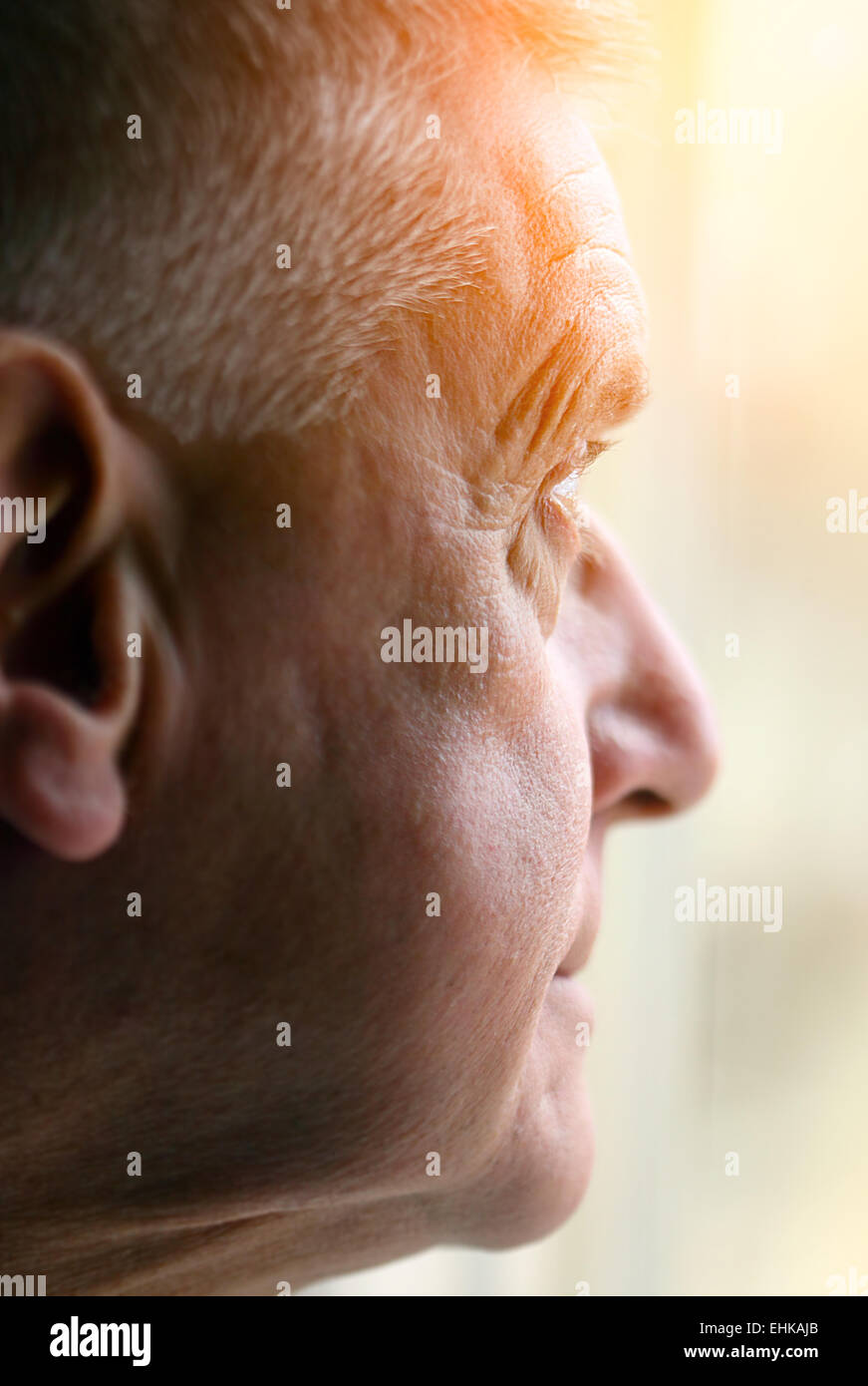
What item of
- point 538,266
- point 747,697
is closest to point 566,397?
point 538,266

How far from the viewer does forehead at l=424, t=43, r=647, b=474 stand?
1.30 ft

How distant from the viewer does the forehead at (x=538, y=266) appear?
40cm

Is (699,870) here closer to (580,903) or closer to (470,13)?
(580,903)

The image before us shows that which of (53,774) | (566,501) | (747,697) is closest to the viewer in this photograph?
(53,774)

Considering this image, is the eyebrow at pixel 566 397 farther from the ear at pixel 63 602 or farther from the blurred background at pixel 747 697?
the blurred background at pixel 747 697

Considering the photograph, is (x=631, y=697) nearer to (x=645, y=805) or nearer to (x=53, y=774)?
(x=645, y=805)

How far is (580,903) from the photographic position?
464mm

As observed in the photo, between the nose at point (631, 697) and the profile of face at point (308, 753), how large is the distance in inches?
2.1

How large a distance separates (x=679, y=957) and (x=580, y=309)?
2.13ft

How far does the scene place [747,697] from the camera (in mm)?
903

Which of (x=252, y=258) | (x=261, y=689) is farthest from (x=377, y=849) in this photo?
(x=252, y=258)

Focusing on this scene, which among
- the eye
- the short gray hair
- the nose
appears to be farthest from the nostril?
the short gray hair

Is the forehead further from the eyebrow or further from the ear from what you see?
the ear

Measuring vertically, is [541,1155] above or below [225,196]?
below
